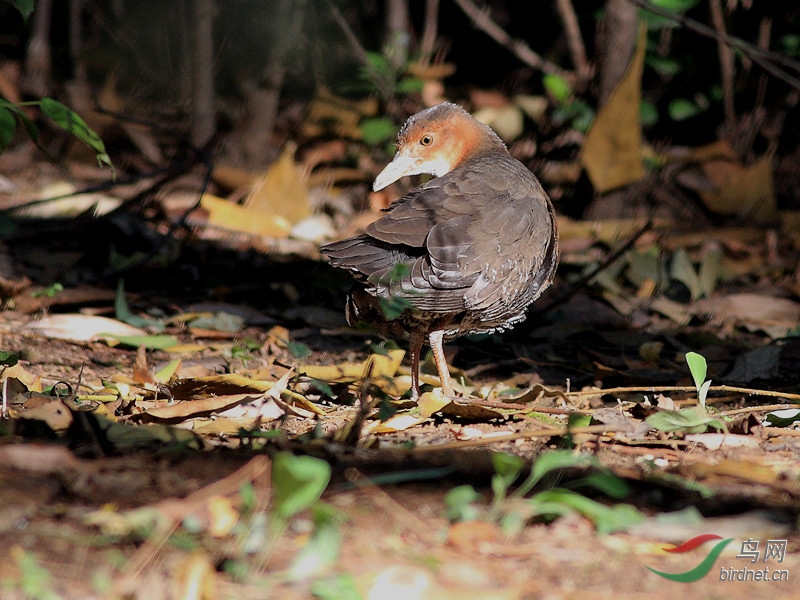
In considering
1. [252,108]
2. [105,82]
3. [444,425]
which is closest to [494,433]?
[444,425]

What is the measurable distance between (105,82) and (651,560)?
829cm

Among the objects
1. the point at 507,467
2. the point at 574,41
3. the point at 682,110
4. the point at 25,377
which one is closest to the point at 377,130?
the point at 574,41

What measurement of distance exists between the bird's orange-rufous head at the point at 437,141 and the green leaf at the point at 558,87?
3.38 meters

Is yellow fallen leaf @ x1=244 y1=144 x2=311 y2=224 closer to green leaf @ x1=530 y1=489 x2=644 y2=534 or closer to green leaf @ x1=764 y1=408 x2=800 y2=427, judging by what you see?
green leaf @ x1=764 y1=408 x2=800 y2=427

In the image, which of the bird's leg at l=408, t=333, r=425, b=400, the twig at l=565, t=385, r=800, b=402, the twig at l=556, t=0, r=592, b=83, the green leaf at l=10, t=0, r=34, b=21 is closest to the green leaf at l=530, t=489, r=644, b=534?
the twig at l=565, t=385, r=800, b=402

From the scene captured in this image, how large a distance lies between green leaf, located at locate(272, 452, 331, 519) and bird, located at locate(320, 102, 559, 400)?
4.33ft

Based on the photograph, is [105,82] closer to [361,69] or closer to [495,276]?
[361,69]

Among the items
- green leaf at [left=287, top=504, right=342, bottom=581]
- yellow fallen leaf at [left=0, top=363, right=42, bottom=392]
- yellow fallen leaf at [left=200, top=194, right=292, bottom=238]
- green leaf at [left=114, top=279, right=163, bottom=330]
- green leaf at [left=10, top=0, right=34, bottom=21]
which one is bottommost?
yellow fallen leaf at [left=200, top=194, right=292, bottom=238]

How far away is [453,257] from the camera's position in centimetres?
370

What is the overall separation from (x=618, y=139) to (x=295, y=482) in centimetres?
534

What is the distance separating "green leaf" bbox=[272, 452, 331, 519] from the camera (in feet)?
6.47

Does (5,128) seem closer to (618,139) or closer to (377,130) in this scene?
(618,139)

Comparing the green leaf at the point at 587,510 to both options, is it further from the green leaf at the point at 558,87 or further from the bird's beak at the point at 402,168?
the green leaf at the point at 558,87

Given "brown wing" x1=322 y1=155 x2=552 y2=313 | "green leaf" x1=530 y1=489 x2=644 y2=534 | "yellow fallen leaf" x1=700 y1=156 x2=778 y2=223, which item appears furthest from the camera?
"yellow fallen leaf" x1=700 y1=156 x2=778 y2=223
